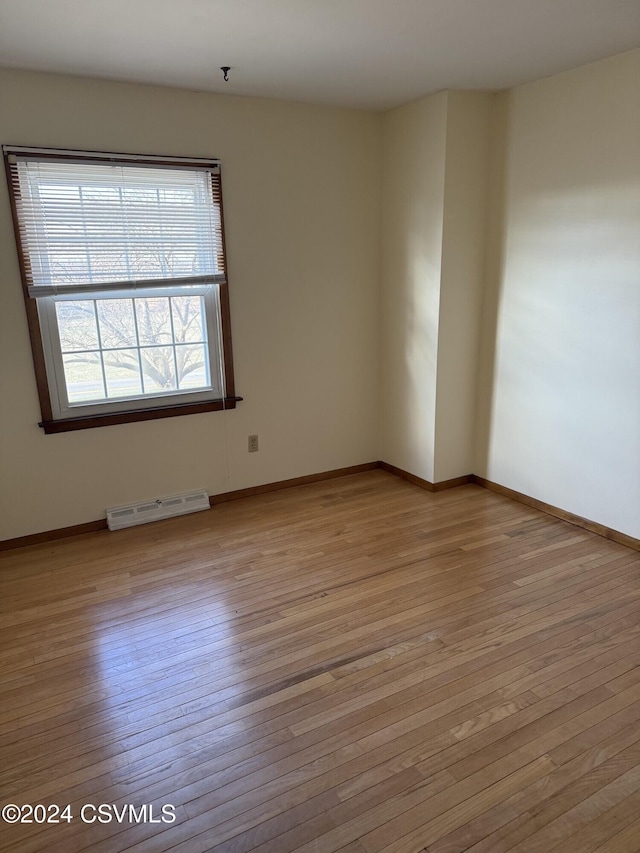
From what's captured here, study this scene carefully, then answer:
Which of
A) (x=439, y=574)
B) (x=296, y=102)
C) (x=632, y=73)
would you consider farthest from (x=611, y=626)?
(x=296, y=102)

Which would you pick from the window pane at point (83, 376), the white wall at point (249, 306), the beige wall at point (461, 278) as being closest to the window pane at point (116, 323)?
the window pane at point (83, 376)

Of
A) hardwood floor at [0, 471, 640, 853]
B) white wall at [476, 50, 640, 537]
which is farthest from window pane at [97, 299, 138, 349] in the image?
white wall at [476, 50, 640, 537]

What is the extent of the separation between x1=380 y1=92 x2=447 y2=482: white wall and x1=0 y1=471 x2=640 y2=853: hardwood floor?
918mm

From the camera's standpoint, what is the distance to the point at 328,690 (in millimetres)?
2152

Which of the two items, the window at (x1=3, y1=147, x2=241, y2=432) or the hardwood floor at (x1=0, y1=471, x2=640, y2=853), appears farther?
the window at (x1=3, y1=147, x2=241, y2=432)

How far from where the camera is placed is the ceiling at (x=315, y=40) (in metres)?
2.23

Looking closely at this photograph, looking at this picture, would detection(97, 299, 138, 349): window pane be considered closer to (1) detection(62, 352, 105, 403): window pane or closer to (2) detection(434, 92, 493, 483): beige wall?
(1) detection(62, 352, 105, 403): window pane

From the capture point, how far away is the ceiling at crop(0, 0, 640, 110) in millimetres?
2234

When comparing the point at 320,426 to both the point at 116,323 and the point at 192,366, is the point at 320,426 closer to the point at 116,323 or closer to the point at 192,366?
the point at 192,366

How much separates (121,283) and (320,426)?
1.65 metres

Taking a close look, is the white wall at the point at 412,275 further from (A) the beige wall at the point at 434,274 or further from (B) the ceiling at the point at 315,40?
(B) the ceiling at the point at 315,40

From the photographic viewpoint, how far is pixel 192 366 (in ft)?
12.0

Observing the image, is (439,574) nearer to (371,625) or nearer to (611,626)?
(371,625)

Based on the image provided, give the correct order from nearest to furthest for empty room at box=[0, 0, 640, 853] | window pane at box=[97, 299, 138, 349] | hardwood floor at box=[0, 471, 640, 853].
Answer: hardwood floor at box=[0, 471, 640, 853] → empty room at box=[0, 0, 640, 853] → window pane at box=[97, 299, 138, 349]
